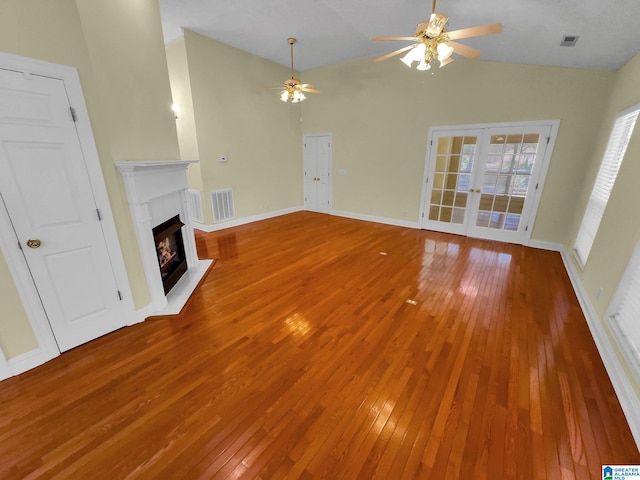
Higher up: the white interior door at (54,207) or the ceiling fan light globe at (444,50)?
the ceiling fan light globe at (444,50)

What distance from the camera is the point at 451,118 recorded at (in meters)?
4.86

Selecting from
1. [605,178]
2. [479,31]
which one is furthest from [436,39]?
[605,178]

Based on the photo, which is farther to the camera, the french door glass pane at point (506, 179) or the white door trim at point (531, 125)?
the french door glass pane at point (506, 179)

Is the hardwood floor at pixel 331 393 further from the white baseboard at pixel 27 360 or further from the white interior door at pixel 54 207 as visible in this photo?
the white interior door at pixel 54 207

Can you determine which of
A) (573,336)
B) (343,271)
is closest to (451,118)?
(343,271)

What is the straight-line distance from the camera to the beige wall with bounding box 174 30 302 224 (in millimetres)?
4840

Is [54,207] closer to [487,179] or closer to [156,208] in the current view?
[156,208]

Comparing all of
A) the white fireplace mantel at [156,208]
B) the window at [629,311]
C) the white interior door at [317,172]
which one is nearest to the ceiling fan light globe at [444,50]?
the window at [629,311]

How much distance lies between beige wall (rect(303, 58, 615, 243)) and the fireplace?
165 inches

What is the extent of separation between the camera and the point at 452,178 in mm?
5117

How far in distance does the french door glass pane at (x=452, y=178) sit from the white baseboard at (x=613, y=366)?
252 centimetres

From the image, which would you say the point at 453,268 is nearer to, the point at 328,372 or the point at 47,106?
the point at 328,372

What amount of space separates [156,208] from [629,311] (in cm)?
431

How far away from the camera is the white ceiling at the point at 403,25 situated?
2543mm
